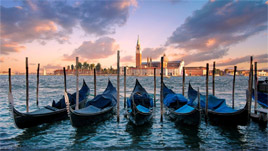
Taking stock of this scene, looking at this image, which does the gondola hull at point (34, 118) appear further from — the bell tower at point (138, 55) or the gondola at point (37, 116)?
the bell tower at point (138, 55)

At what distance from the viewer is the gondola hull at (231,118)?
618 centimetres

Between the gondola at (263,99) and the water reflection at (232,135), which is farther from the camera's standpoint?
the gondola at (263,99)

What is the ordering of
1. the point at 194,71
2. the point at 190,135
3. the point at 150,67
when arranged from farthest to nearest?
the point at 194,71 → the point at 150,67 → the point at 190,135

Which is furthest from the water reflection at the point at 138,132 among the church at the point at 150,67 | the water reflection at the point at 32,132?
the church at the point at 150,67

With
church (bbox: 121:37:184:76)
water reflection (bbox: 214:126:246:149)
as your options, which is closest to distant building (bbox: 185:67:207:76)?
church (bbox: 121:37:184:76)

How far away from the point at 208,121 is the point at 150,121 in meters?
2.11

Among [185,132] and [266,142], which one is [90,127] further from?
[266,142]

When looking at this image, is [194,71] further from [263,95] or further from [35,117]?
[35,117]

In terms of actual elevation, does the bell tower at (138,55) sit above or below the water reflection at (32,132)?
above

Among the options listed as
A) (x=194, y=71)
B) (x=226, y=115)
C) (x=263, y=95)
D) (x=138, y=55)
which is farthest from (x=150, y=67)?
(x=226, y=115)

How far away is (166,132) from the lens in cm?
656

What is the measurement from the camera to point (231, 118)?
21.0ft

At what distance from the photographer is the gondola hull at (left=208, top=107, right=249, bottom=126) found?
6.18m

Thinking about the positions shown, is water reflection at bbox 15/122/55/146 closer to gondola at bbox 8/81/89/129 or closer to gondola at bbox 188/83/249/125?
gondola at bbox 8/81/89/129
